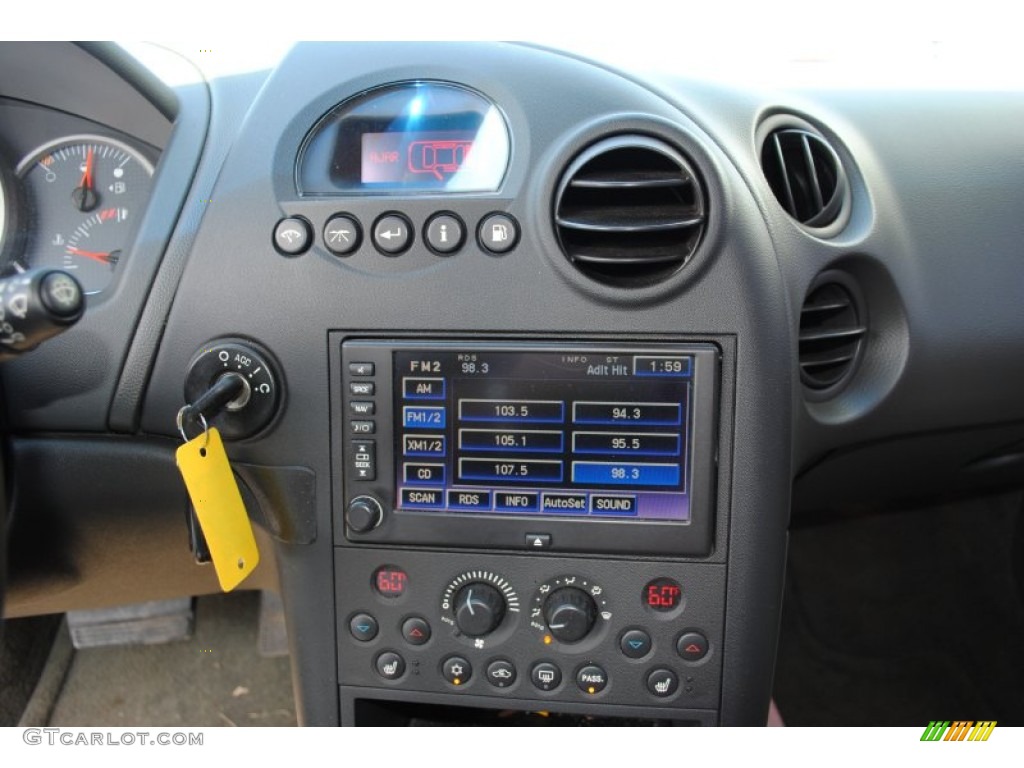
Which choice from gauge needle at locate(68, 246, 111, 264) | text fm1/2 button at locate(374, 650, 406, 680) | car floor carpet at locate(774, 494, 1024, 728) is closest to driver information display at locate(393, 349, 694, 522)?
text fm1/2 button at locate(374, 650, 406, 680)

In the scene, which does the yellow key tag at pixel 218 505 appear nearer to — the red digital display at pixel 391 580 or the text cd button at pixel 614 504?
the red digital display at pixel 391 580

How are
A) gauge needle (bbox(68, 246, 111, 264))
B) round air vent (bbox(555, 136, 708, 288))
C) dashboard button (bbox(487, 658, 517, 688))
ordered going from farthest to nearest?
gauge needle (bbox(68, 246, 111, 264)), dashboard button (bbox(487, 658, 517, 688)), round air vent (bbox(555, 136, 708, 288))

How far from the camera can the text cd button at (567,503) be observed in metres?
1.04

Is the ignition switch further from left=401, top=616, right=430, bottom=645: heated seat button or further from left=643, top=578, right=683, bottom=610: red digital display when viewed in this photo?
left=643, top=578, right=683, bottom=610: red digital display

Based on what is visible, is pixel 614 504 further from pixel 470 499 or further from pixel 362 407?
pixel 362 407

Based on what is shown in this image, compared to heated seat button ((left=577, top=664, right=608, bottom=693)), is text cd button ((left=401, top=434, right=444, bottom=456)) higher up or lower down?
higher up

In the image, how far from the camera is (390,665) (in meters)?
1.11

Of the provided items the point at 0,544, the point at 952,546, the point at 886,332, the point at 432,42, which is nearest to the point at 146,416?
the point at 0,544

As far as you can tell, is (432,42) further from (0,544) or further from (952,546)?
(952,546)

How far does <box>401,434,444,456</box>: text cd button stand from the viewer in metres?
1.04

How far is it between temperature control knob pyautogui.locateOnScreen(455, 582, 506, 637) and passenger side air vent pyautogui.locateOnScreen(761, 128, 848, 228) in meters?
0.61

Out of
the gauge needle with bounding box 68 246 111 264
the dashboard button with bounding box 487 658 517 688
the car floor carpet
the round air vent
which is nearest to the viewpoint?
the round air vent

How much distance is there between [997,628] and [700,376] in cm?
118

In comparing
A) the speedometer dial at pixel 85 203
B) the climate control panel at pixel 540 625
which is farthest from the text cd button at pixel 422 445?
the speedometer dial at pixel 85 203
